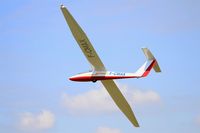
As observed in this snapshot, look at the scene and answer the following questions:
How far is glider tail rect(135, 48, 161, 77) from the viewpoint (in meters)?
58.4

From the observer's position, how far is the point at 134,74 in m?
57.3

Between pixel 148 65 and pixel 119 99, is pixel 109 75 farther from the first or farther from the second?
pixel 119 99

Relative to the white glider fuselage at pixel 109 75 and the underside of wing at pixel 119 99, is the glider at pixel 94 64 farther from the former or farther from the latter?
the underside of wing at pixel 119 99

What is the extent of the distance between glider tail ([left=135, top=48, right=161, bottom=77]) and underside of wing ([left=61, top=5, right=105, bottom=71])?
3977 millimetres

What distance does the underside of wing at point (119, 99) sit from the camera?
6236cm

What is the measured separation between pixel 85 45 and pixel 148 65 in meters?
6.81

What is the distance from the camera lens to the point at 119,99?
214ft

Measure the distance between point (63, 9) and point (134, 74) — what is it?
9.55 metres

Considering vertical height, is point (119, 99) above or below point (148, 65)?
below

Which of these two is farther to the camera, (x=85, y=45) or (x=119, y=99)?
(x=119, y=99)

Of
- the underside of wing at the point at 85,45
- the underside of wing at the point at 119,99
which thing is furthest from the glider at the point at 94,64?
the underside of wing at the point at 119,99

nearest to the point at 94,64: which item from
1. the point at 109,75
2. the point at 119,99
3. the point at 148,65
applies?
the point at 109,75

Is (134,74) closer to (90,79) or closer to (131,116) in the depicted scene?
(90,79)

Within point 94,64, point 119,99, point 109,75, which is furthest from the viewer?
point 119,99
